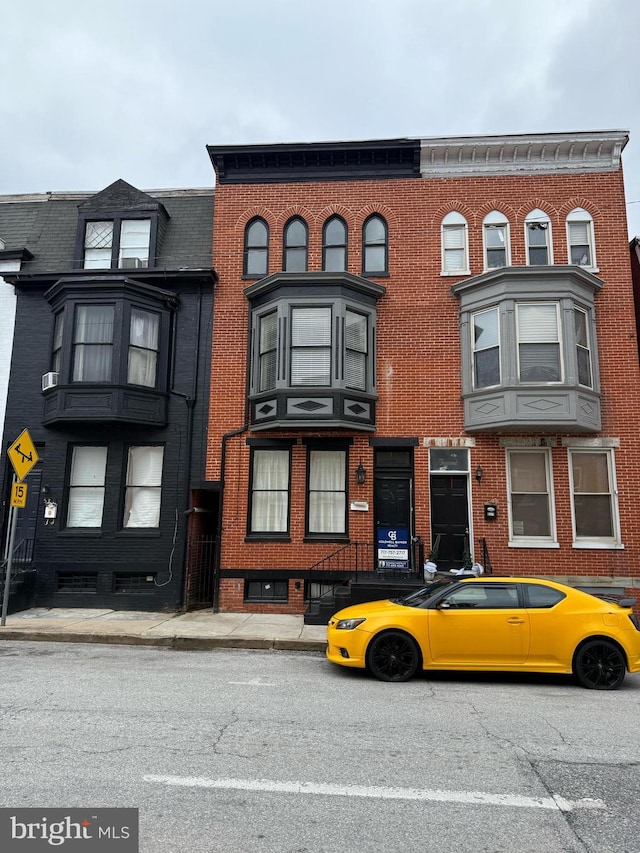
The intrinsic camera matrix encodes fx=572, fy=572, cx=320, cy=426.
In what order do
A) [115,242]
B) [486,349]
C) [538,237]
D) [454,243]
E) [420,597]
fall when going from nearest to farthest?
[420,597], [486,349], [538,237], [454,243], [115,242]

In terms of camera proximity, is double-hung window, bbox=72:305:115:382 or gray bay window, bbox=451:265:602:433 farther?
double-hung window, bbox=72:305:115:382

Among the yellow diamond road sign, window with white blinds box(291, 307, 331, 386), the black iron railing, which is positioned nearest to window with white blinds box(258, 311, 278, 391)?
window with white blinds box(291, 307, 331, 386)

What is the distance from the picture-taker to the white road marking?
4.03 metres

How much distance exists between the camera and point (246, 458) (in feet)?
44.0

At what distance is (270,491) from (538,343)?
22.6ft

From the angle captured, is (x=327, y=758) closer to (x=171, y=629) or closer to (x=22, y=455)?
(x=171, y=629)

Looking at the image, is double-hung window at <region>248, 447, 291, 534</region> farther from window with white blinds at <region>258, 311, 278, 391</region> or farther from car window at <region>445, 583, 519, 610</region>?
car window at <region>445, 583, 519, 610</region>

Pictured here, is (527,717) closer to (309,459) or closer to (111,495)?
(309,459)

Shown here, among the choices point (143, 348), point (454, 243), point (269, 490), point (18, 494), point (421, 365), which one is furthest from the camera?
point (454, 243)

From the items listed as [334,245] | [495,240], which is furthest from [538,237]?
[334,245]

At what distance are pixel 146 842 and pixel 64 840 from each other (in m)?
0.48

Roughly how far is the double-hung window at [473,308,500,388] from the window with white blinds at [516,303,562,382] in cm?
50

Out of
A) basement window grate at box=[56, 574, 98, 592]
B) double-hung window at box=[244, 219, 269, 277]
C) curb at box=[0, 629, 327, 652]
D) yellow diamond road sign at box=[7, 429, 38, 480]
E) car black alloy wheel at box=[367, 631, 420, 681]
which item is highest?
double-hung window at box=[244, 219, 269, 277]

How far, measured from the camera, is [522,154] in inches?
553
